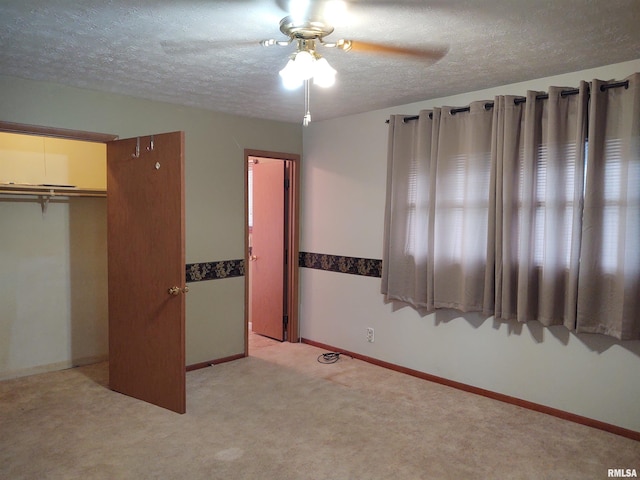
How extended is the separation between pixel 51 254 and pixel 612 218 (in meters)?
4.44

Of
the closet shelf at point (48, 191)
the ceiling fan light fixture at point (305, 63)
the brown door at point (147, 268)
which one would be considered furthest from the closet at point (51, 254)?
the ceiling fan light fixture at point (305, 63)

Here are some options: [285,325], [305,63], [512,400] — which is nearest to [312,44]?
[305,63]

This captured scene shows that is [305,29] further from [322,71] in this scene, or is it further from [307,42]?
[322,71]

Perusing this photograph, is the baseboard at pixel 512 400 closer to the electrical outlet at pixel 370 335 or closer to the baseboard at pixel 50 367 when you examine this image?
the electrical outlet at pixel 370 335

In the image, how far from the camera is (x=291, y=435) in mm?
2996

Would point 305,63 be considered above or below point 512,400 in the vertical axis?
above

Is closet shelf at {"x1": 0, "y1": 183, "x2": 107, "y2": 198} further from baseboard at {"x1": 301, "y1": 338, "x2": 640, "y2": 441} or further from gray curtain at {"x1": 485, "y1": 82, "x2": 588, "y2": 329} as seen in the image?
gray curtain at {"x1": 485, "y1": 82, "x2": 588, "y2": 329}

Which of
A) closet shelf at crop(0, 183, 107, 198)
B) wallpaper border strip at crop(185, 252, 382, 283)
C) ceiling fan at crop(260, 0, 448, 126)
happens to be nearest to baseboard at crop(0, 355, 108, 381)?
wallpaper border strip at crop(185, 252, 382, 283)

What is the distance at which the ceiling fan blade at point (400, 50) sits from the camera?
2.54 meters

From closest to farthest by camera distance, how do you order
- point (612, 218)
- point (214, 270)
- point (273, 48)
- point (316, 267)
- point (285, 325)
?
point (273, 48) → point (612, 218) → point (214, 270) → point (316, 267) → point (285, 325)

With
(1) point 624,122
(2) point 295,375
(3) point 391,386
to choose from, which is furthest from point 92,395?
(1) point 624,122

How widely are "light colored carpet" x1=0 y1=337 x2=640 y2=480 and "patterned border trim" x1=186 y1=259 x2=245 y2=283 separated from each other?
0.91m

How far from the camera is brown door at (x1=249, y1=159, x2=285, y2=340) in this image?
519 cm

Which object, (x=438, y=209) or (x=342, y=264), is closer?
(x=438, y=209)
